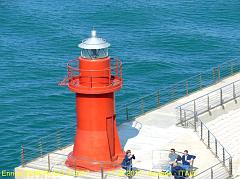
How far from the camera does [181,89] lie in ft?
182

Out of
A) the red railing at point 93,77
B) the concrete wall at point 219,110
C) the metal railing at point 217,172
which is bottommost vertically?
the metal railing at point 217,172

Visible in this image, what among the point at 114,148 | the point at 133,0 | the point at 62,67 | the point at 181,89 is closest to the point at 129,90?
the point at 181,89

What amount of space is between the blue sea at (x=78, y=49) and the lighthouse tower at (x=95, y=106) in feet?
32.9

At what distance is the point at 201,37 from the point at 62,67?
42.9 feet

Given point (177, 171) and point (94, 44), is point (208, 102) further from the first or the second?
point (94, 44)

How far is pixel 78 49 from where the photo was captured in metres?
66.9

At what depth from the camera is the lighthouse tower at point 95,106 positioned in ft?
111

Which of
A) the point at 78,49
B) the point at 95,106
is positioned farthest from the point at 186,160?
the point at 78,49

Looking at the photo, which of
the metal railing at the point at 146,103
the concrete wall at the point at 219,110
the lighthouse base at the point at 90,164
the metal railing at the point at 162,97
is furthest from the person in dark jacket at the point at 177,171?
the metal railing at the point at 162,97

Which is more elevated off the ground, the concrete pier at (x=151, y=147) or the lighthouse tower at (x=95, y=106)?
the lighthouse tower at (x=95, y=106)

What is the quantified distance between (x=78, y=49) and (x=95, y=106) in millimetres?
32966

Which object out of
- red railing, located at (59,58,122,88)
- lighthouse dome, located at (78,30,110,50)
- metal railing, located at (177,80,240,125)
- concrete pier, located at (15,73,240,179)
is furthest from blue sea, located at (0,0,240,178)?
lighthouse dome, located at (78,30,110,50)

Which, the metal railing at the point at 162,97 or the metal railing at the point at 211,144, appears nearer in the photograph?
the metal railing at the point at 211,144

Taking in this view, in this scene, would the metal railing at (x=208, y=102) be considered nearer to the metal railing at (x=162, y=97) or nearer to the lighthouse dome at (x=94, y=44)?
the metal railing at (x=162, y=97)
